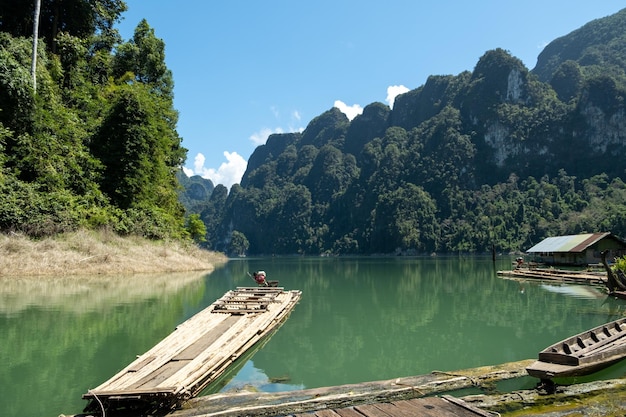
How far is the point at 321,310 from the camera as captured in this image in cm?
1398

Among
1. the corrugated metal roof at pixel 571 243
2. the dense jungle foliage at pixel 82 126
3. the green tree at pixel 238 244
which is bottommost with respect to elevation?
the green tree at pixel 238 244

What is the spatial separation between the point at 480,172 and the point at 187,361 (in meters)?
118

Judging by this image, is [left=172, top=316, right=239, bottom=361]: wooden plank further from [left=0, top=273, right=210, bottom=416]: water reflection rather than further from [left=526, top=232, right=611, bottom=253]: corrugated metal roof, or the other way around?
[left=526, top=232, right=611, bottom=253]: corrugated metal roof

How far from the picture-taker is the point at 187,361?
20.4 feet

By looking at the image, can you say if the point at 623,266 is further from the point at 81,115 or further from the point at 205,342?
the point at 81,115

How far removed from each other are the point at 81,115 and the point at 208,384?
26112mm

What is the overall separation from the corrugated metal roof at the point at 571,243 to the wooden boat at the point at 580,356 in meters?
27.7

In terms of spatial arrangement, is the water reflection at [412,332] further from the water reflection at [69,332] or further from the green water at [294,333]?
the water reflection at [69,332]

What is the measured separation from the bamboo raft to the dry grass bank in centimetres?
1043

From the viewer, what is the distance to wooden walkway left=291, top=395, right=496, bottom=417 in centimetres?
366

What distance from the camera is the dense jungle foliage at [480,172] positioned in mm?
92938

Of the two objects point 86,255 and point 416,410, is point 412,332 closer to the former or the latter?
point 416,410

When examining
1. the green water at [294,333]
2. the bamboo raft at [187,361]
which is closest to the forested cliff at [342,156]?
the green water at [294,333]

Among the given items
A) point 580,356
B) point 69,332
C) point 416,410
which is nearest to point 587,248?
point 580,356
